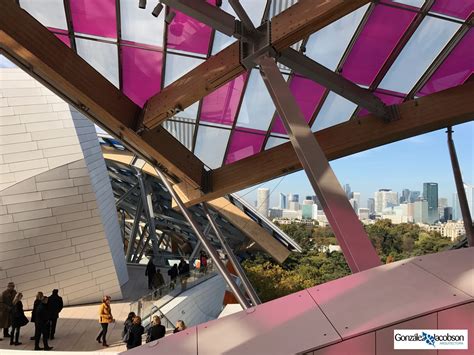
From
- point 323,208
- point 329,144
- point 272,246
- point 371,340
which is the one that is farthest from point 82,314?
point 272,246

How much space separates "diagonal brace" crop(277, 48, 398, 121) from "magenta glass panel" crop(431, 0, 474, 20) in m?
2.45

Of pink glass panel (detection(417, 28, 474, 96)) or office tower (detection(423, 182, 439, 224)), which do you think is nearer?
pink glass panel (detection(417, 28, 474, 96))

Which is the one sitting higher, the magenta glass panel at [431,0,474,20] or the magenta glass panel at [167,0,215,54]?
the magenta glass panel at [431,0,474,20]

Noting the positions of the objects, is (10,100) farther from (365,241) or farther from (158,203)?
(158,203)

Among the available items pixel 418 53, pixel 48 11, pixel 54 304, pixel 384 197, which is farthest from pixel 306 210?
pixel 48 11

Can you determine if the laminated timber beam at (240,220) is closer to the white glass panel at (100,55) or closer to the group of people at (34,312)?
the group of people at (34,312)

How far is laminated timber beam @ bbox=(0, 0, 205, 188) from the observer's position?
819 cm

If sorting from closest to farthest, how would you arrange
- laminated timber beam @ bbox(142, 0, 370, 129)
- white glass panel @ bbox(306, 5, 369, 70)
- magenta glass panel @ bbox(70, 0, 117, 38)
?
laminated timber beam @ bbox(142, 0, 370, 129) < magenta glass panel @ bbox(70, 0, 117, 38) < white glass panel @ bbox(306, 5, 369, 70)

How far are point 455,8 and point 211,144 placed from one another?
7638mm

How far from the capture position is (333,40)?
1037 centimetres

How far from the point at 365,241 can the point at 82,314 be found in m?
15.2

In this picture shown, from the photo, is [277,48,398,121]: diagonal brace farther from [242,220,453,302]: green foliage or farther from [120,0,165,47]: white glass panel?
[242,220,453,302]: green foliage

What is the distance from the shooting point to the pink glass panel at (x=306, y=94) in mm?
11602

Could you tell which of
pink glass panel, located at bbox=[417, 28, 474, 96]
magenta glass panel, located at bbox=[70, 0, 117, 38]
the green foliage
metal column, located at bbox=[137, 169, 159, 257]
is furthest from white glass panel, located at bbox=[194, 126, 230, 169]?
the green foliage
